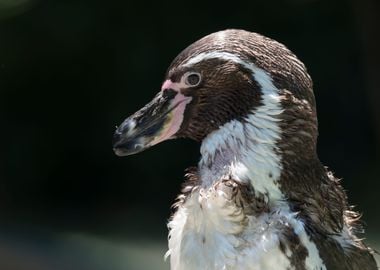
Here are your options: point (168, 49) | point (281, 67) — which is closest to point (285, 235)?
point (281, 67)

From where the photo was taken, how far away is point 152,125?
8.56 ft

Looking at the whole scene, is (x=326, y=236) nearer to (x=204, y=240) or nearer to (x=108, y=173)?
(x=204, y=240)

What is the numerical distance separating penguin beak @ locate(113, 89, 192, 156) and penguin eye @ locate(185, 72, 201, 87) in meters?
0.06

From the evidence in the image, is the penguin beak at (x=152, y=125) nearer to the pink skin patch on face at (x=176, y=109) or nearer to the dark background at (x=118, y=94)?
the pink skin patch on face at (x=176, y=109)

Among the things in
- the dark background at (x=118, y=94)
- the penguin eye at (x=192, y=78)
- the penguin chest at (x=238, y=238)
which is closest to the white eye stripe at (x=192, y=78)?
the penguin eye at (x=192, y=78)

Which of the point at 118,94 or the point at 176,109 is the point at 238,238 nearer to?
the point at 176,109

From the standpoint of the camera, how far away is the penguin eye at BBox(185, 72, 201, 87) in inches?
99.0

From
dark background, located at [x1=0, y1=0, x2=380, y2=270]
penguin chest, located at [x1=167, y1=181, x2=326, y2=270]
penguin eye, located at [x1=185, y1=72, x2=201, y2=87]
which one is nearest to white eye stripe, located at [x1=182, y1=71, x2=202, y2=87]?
penguin eye, located at [x1=185, y1=72, x2=201, y2=87]

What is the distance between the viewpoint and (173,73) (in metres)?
2.55

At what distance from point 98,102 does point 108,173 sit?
654 mm

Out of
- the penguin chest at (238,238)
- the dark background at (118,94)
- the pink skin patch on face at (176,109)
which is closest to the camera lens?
the penguin chest at (238,238)

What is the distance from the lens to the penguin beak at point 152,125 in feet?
8.46

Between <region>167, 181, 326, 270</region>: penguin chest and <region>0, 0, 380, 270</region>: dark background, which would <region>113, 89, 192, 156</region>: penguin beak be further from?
<region>0, 0, 380, 270</region>: dark background

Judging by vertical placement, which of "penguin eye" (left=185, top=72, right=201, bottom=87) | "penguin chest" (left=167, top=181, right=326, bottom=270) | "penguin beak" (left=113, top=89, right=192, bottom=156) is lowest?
"penguin chest" (left=167, top=181, right=326, bottom=270)
